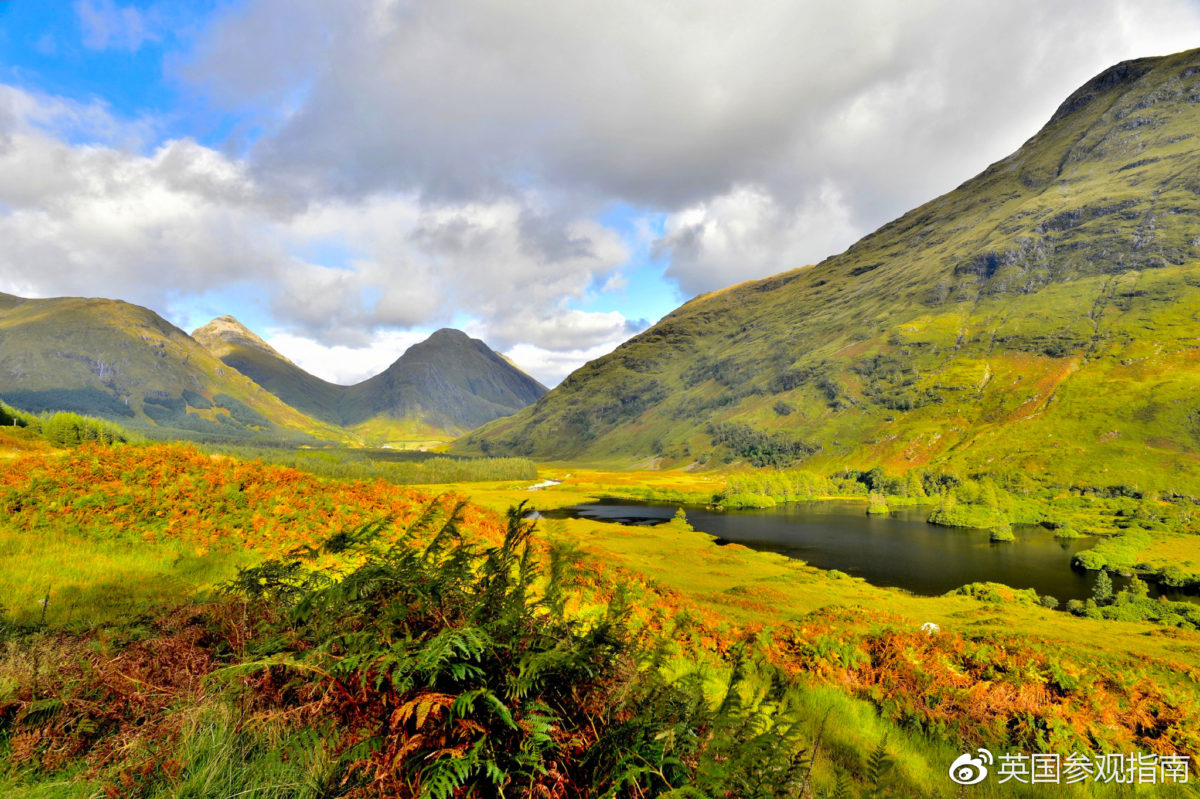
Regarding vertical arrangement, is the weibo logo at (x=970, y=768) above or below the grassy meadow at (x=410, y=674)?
below

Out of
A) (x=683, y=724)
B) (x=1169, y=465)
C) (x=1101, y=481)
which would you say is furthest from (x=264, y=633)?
(x=1169, y=465)

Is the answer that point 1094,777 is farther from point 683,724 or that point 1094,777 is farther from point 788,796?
point 683,724

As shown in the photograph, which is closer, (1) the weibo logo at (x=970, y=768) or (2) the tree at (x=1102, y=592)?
(1) the weibo logo at (x=970, y=768)

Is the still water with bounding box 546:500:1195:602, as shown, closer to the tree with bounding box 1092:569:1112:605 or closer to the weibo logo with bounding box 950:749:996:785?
the tree with bounding box 1092:569:1112:605

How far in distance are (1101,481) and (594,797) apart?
18520 cm

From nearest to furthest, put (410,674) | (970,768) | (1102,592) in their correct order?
(410,674) < (970,768) < (1102,592)

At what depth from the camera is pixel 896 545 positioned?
80.9 metres

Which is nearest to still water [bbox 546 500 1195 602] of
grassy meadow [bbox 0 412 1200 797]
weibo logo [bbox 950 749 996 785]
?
grassy meadow [bbox 0 412 1200 797]

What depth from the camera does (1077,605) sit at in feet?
145

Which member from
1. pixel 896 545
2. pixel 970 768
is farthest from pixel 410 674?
pixel 896 545

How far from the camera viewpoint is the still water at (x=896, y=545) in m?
59.1

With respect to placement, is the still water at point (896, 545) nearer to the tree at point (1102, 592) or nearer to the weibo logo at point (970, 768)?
the tree at point (1102, 592)

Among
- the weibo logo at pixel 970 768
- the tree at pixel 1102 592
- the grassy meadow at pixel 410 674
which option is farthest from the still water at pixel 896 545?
the weibo logo at pixel 970 768

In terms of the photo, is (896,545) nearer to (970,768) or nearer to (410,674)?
(970,768)
